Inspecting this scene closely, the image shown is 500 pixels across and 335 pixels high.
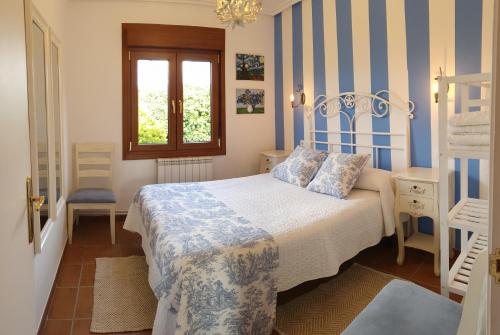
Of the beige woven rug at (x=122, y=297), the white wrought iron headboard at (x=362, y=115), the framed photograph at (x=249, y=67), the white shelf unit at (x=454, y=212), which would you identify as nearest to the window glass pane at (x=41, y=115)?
the beige woven rug at (x=122, y=297)

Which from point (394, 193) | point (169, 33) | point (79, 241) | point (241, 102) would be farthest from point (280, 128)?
point (79, 241)

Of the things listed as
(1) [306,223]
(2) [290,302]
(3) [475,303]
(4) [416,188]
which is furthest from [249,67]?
(3) [475,303]

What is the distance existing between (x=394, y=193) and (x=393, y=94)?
101cm

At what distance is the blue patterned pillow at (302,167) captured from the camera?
12.1ft

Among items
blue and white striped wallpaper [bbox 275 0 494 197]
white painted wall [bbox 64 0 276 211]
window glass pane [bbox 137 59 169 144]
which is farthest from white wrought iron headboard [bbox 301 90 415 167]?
window glass pane [bbox 137 59 169 144]

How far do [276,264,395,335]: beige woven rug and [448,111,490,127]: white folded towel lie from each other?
1.34 m

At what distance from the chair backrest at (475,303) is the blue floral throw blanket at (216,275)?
106 cm

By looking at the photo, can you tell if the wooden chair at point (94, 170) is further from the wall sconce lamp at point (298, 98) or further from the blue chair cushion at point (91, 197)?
the wall sconce lamp at point (298, 98)

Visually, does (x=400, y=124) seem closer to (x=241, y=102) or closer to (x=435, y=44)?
(x=435, y=44)

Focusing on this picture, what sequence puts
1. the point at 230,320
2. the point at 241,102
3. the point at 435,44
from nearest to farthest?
the point at 230,320, the point at 435,44, the point at 241,102

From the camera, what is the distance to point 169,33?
471 centimetres

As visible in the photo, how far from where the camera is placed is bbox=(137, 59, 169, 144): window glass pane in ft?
15.6

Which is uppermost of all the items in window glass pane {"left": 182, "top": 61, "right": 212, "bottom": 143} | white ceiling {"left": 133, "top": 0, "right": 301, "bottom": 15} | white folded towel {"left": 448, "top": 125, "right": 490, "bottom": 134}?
white ceiling {"left": 133, "top": 0, "right": 301, "bottom": 15}

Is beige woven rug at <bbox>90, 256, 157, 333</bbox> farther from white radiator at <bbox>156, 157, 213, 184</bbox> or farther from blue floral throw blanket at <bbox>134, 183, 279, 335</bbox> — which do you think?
white radiator at <bbox>156, 157, 213, 184</bbox>
